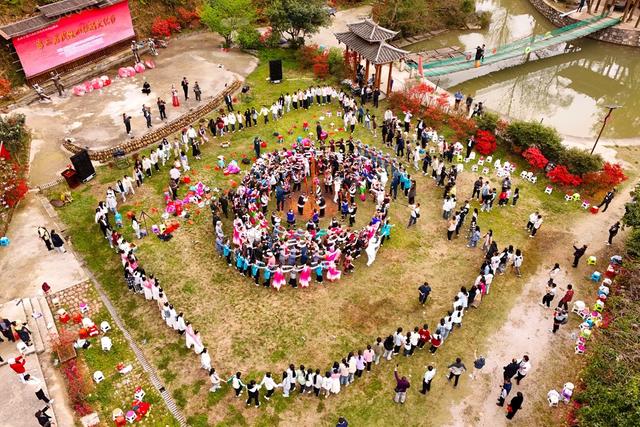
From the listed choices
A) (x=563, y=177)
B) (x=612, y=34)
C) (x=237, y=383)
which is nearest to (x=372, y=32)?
(x=563, y=177)

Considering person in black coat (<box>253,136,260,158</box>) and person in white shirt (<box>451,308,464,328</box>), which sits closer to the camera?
person in white shirt (<box>451,308,464,328</box>)

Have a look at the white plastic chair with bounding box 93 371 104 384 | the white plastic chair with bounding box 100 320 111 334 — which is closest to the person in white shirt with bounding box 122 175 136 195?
the white plastic chair with bounding box 100 320 111 334

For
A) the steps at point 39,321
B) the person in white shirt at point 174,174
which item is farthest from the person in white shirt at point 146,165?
the steps at point 39,321

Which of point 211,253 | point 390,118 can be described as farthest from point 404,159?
point 211,253

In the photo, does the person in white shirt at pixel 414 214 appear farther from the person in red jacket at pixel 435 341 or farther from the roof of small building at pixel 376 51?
the roof of small building at pixel 376 51

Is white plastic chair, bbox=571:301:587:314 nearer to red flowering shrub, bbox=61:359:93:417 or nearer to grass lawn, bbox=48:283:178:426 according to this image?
grass lawn, bbox=48:283:178:426

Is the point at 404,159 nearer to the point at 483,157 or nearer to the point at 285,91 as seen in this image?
the point at 483,157
